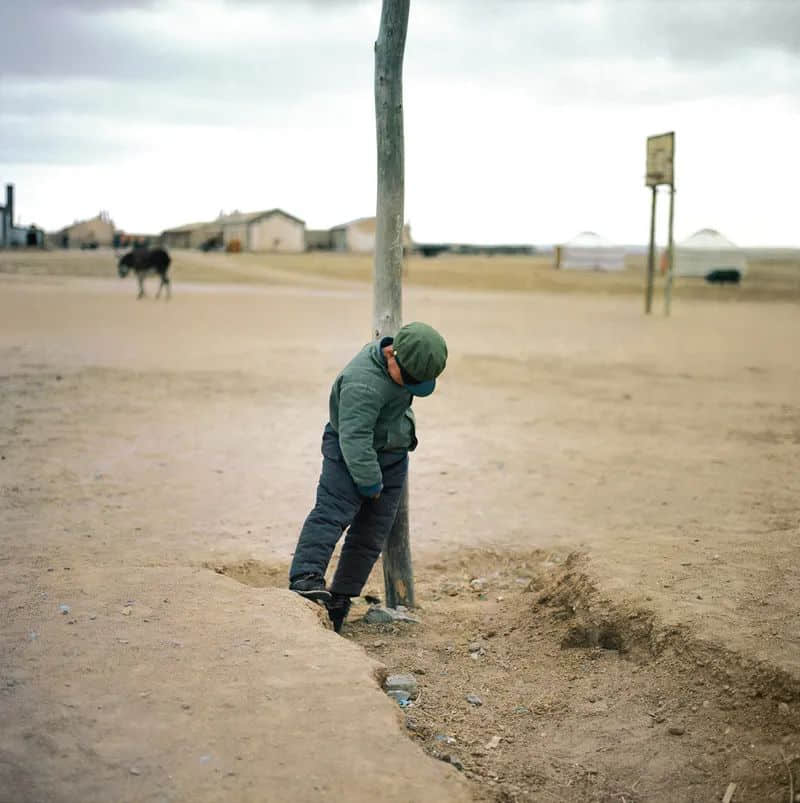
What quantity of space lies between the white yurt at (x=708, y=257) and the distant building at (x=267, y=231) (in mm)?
29986

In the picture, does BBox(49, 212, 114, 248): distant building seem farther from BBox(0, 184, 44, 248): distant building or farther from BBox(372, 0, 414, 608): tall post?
BBox(372, 0, 414, 608): tall post

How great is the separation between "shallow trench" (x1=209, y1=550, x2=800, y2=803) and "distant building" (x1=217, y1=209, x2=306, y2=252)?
6180 centimetres

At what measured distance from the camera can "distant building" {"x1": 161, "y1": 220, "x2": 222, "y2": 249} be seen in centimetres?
6876

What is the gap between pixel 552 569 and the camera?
528 cm

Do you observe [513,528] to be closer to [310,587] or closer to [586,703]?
[310,587]

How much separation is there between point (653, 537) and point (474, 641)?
1715mm

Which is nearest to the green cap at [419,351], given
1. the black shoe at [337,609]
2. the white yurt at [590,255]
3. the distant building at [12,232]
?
the black shoe at [337,609]

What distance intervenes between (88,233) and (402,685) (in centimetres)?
7735

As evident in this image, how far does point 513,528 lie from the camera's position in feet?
20.4

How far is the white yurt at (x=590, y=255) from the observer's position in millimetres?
55250

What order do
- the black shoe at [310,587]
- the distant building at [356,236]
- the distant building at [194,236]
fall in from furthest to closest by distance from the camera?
the distant building at [356,236], the distant building at [194,236], the black shoe at [310,587]

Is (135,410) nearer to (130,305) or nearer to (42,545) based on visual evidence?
(42,545)

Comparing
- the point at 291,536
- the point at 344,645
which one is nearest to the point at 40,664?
the point at 344,645

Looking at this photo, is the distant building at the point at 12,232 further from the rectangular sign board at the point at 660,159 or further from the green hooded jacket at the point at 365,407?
the green hooded jacket at the point at 365,407
